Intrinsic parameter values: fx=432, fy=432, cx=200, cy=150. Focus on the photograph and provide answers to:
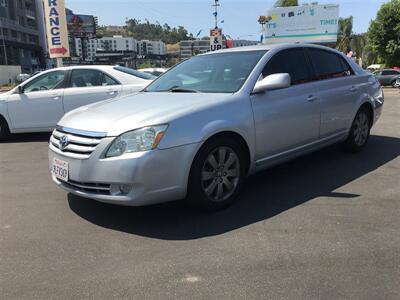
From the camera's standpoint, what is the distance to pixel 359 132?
21.2 ft

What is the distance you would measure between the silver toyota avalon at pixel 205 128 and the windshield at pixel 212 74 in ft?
0.05

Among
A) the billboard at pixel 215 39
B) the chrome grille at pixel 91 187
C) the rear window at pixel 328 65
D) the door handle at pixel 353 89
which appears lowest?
the chrome grille at pixel 91 187

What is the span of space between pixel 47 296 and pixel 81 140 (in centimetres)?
150

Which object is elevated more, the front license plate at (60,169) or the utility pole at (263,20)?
the utility pole at (263,20)

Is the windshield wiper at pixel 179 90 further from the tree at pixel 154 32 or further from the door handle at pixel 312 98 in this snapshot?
the tree at pixel 154 32

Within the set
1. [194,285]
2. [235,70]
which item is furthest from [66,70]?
[194,285]

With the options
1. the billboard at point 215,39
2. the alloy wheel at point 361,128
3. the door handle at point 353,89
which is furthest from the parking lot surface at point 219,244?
the billboard at point 215,39

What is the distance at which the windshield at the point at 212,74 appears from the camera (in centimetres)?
472

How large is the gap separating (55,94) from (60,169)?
4.98 metres

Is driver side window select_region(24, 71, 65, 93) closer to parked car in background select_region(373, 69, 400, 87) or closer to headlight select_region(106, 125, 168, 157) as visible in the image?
headlight select_region(106, 125, 168, 157)

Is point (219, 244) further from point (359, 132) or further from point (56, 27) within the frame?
point (56, 27)

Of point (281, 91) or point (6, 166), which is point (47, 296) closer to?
point (281, 91)

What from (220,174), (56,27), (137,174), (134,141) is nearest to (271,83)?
(220,174)

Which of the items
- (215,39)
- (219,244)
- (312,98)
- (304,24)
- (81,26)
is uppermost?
(81,26)
